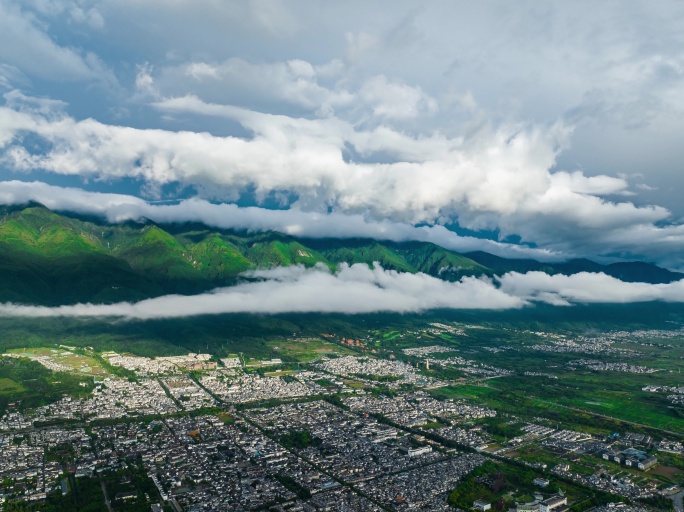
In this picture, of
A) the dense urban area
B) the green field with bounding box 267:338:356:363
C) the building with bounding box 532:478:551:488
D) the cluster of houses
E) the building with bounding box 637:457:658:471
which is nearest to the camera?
the dense urban area

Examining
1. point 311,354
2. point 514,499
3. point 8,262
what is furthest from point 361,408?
point 8,262

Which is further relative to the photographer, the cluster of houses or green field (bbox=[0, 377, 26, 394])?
green field (bbox=[0, 377, 26, 394])

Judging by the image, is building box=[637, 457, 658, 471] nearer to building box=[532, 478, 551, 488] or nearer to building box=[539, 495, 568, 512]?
building box=[532, 478, 551, 488]

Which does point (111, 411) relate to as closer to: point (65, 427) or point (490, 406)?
point (65, 427)

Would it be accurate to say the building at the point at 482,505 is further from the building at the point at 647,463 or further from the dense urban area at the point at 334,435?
the building at the point at 647,463

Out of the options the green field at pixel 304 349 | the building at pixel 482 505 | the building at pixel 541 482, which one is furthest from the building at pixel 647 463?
the green field at pixel 304 349

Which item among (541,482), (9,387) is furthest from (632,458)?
(9,387)

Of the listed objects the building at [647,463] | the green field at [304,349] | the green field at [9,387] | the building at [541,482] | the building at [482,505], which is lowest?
the building at [482,505]

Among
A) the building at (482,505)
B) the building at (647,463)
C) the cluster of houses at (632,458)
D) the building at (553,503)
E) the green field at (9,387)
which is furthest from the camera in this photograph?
Result: the green field at (9,387)

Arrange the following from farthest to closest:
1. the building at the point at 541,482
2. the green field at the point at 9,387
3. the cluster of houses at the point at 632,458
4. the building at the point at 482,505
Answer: the green field at the point at 9,387, the cluster of houses at the point at 632,458, the building at the point at 541,482, the building at the point at 482,505

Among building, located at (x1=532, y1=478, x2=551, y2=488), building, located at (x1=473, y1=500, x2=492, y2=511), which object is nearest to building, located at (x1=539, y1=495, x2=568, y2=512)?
building, located at (x1=532, y1=478, x2=551, y2=488)

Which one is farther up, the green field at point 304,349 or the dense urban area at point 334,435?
the green field at point 304,349
